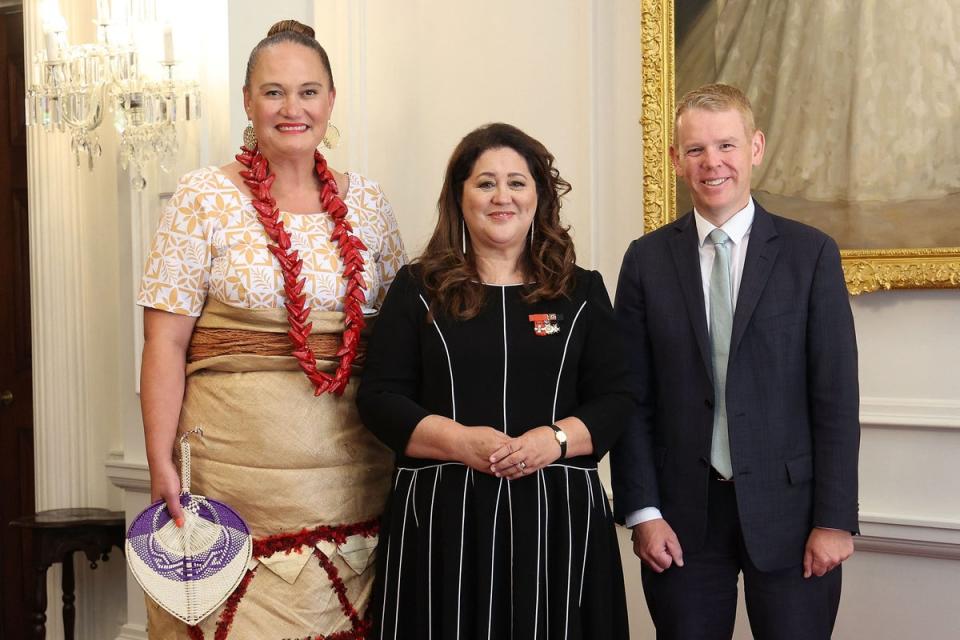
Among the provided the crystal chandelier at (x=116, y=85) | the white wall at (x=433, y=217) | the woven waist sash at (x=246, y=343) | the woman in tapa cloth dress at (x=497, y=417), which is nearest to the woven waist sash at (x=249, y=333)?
the woven waist sash at (x=246, y=343)

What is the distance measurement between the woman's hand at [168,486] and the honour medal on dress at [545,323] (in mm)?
869

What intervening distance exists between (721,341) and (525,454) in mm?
481

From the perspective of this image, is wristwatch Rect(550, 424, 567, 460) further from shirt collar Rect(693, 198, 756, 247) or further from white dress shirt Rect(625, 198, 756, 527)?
shirt collar Rect(693, 198, 756, 247)

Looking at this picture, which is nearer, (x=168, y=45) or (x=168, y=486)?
(x=168, y=486)

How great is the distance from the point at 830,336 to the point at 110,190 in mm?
2949

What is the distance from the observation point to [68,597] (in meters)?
3.96

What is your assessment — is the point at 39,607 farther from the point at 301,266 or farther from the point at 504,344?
the point at 504,344

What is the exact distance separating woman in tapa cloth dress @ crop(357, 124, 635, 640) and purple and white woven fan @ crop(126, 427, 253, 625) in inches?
12.9

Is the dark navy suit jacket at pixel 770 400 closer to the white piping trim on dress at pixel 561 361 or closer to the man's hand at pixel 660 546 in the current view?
the man's hand at pixel 660 546

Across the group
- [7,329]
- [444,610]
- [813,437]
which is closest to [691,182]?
[813,437]

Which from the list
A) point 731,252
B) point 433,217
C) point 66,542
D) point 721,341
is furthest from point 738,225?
point 66,542

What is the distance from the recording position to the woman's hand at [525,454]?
2.17 metres

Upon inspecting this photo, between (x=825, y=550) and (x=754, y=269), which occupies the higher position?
(x=754, y=269)

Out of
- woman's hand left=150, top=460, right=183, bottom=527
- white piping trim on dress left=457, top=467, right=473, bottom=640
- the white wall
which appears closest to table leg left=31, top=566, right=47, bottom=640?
the white wall
